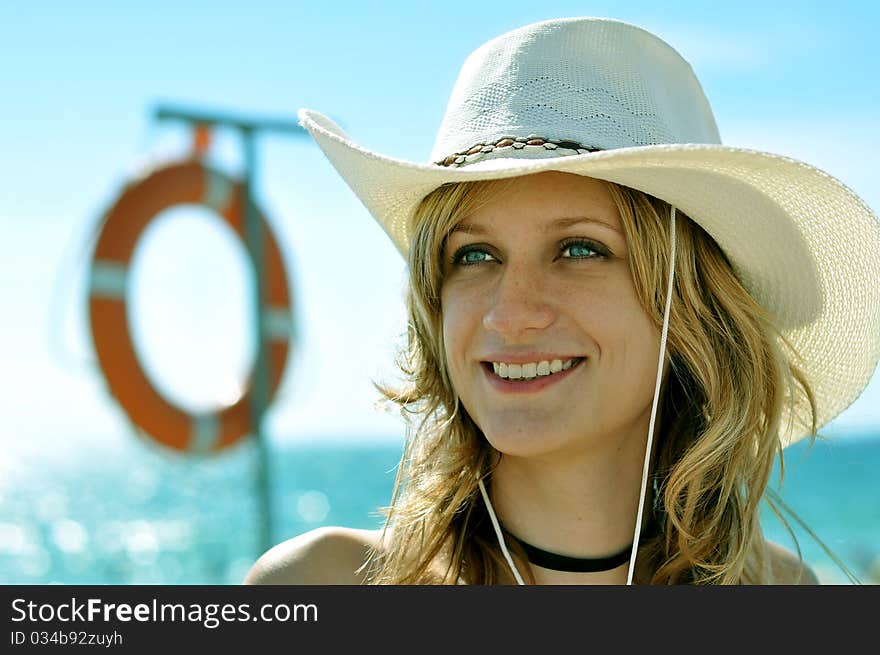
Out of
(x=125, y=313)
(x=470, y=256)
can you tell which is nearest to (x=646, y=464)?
(x=470, y=256)

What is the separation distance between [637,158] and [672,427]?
0.66m

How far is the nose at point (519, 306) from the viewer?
6.03ft

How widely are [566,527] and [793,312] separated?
644 mm

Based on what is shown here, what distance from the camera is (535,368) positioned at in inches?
73.5

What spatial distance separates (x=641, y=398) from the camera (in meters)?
1.96

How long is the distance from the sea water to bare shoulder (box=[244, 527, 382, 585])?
1177cm

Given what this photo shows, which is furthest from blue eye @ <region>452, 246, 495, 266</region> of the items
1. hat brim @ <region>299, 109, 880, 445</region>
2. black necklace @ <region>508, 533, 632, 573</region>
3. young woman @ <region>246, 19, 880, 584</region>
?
black necklace @ <region>508, 533, 632, 573</region>

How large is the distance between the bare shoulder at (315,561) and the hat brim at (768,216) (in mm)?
626

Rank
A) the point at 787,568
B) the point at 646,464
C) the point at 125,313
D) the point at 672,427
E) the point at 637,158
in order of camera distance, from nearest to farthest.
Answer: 1. the point at 637,158
2. the point at 646,464
3. the point at 672,427
4. the point at 787,568
5. the point at 125,313

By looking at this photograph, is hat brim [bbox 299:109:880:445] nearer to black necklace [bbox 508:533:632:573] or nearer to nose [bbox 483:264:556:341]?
nose [bbox 483:264:556:341]

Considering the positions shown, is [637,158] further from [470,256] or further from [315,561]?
[315,561]
